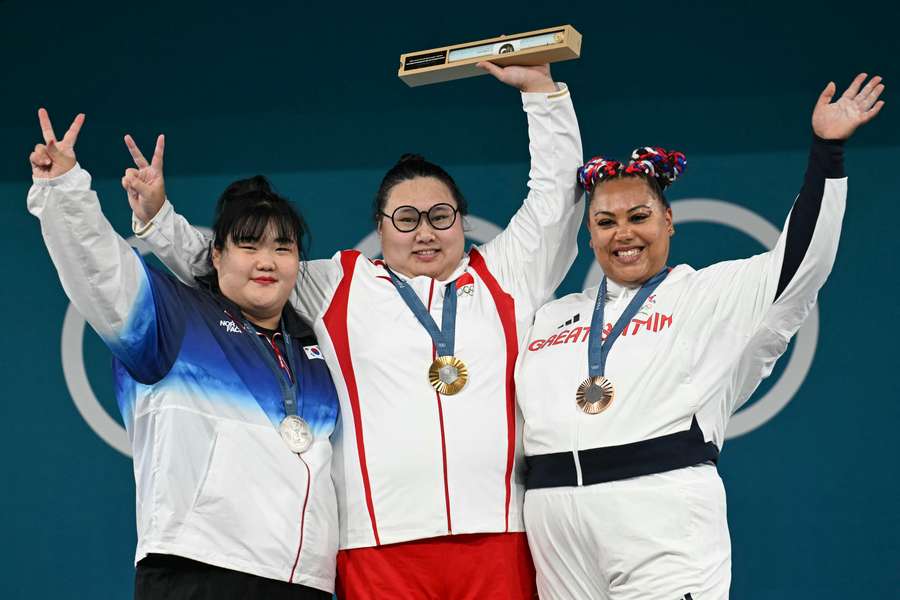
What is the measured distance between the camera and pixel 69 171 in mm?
2072

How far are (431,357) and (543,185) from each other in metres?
0.58

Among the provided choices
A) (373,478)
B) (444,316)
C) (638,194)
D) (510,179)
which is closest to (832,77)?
(510,179)

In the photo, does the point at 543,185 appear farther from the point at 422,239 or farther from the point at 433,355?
the point at 433,355

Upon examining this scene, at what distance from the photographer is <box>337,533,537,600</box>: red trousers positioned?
240 centimetres

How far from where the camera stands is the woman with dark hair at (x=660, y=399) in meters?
2.26

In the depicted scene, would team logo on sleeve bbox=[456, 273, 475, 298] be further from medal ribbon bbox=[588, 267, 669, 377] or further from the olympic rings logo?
the olympic rings logo

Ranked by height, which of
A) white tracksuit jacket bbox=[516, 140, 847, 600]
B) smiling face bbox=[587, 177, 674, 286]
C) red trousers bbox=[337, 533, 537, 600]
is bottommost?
red trousers bbox=[337, 533, 537, 600]

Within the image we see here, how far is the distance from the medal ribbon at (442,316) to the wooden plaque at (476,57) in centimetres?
55

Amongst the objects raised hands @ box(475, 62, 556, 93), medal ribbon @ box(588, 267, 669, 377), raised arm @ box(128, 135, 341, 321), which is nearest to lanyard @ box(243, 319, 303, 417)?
raised arm @ box(128, 135, 341, 321)

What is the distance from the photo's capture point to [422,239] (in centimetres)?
266

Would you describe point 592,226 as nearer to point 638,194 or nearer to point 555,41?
point 638,194

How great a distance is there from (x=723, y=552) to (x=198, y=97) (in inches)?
103

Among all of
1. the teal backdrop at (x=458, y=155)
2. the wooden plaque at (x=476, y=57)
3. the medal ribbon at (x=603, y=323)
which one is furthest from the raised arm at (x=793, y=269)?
the teal backdrop at (x=458, y=155)

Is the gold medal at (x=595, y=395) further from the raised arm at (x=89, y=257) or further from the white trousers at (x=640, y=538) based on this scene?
the raised arm at (x=89, y=257)
